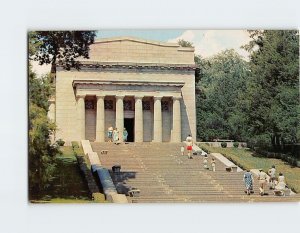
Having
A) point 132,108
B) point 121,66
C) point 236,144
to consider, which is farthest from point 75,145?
point 236,144

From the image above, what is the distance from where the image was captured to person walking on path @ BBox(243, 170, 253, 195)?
14820mm

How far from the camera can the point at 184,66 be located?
50.9 feet

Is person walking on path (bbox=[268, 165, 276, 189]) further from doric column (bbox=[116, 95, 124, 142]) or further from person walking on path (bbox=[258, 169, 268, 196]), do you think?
doric column (bbox=[116, 95, 124, 142])

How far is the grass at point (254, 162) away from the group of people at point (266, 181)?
0.09 m

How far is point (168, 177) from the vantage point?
14.9 meters

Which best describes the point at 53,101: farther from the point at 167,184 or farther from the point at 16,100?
the point at 167,184

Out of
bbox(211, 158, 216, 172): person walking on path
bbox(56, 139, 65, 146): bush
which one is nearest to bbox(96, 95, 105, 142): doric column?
bbox(56, 139, 65, 146): bush

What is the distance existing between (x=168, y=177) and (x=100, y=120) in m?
2.01

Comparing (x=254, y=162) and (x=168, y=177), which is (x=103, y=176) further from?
(x=254, y=162)

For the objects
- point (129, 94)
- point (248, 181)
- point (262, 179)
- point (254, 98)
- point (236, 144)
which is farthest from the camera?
point (129, 94)

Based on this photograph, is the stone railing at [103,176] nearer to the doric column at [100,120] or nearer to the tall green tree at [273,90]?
the doric column at [100,120]

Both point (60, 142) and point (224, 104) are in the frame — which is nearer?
point (60, 142)
